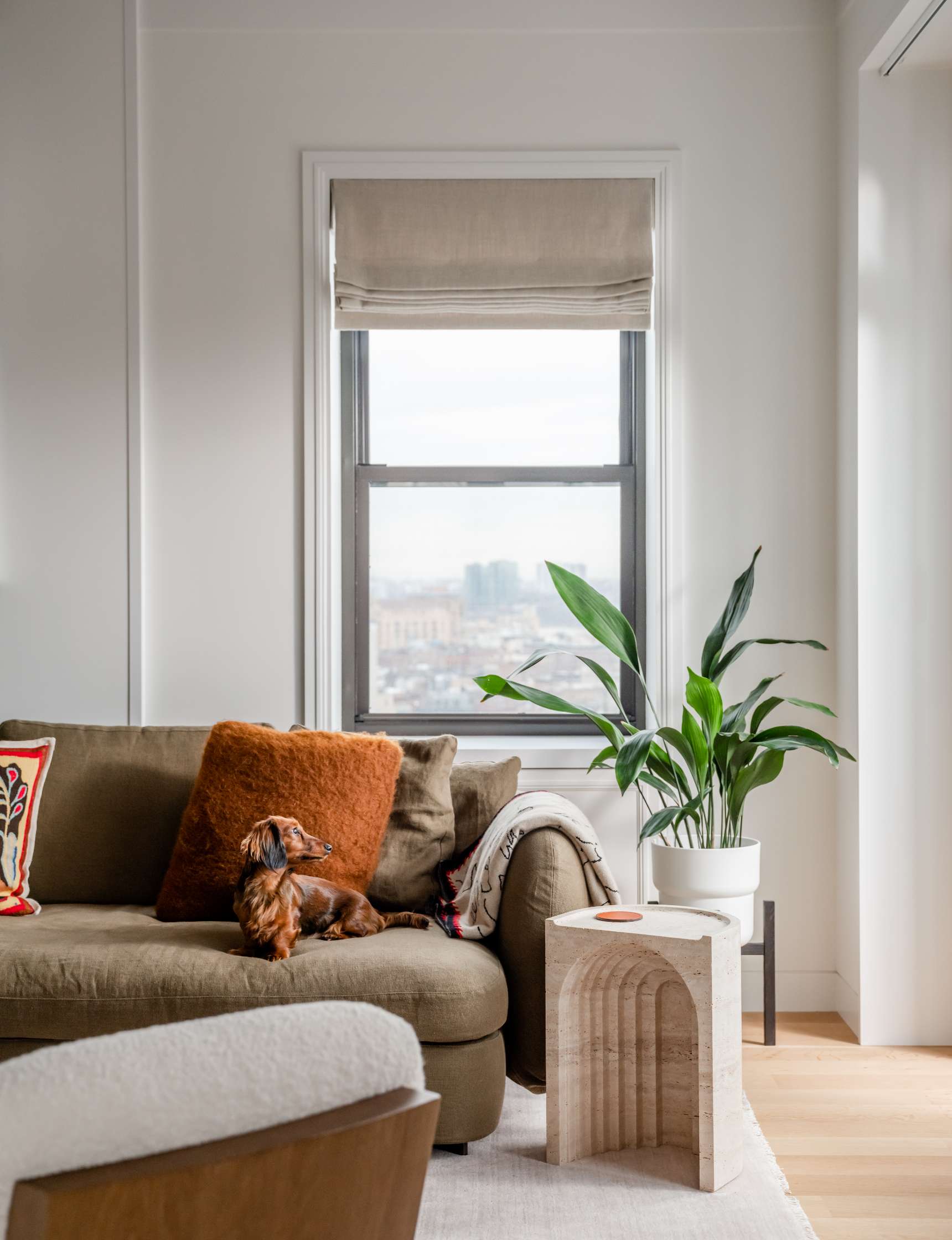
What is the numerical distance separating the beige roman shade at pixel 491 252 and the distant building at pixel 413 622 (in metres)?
0.83

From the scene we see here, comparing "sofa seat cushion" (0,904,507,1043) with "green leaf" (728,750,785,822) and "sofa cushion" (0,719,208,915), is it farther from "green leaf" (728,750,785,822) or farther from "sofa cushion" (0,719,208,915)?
"green leaf" (728,750,785,822)

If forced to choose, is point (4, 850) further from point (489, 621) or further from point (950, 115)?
point (950, 115)

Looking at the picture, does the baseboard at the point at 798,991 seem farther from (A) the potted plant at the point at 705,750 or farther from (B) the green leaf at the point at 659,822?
(B) the green leaf at the point at 659,822

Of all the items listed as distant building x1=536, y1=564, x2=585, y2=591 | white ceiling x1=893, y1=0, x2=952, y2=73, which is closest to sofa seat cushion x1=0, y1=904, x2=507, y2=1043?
distant building x1=536, y1=564, x2=585, y2=591

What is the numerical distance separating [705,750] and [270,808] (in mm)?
1061

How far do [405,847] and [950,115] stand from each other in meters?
2.39

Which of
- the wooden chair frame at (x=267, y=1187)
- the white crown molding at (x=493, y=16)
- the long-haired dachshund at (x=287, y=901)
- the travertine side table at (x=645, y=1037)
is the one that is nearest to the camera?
the wooden chair frame at (x=267, y=1187)

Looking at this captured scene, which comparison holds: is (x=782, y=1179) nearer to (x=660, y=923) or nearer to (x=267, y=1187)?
(x=660, y=923)

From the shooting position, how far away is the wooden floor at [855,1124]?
1.85 m

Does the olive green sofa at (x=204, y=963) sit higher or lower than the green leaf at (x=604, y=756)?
lower

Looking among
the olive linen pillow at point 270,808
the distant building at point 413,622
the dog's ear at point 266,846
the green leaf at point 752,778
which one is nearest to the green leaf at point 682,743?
the green leaf at point 752,778

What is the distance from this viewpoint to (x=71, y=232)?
2.96 meters

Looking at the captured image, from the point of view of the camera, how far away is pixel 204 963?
1.95 m

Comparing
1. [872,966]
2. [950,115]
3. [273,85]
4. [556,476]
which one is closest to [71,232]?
[273,85]
